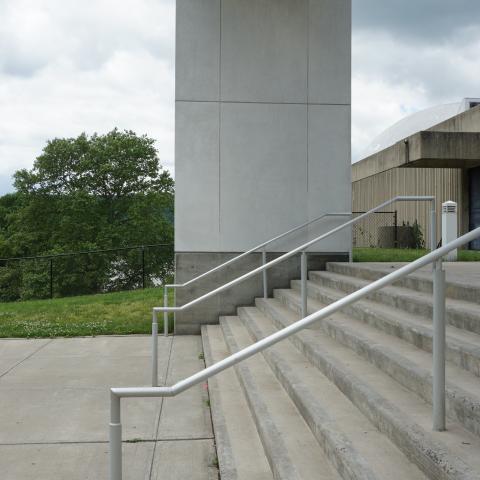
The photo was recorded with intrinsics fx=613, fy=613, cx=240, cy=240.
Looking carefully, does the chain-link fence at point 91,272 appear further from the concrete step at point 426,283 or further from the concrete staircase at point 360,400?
the concrete staircase at point 360,400

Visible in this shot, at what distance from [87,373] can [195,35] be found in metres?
5.93

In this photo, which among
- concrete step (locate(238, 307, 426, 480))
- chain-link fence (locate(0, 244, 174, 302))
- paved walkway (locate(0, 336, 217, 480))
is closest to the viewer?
concrete step (locate(238, 307, 426, 480))

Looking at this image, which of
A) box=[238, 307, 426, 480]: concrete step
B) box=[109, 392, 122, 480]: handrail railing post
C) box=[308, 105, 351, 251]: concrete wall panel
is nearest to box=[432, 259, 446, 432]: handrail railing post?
box=[238, 307, 426, 480]: concrete step

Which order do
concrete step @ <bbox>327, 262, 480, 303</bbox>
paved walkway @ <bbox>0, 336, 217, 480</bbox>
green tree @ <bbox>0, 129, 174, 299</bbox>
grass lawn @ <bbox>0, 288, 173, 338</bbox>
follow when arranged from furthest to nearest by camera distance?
green tree @ <bbox>0, 129, 174, 299</bbox>, grass lawn @ <bbox>0, 288, 173, 338</bbox>, concrete step @ <bbox>327, 262, 480, 303</bbox>, paved walkway @ <bbox>0, 336, 217, 480</bbox>

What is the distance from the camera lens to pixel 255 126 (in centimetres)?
1034

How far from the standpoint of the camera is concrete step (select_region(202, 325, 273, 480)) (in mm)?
3727

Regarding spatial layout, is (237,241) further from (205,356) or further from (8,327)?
(8,327)

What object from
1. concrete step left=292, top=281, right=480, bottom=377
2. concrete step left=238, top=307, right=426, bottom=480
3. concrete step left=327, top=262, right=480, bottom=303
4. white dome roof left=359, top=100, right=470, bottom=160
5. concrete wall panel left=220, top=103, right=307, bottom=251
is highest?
white dome roof left=359, top=100, right=470, bottom=160

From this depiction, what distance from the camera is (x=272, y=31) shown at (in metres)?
10.3

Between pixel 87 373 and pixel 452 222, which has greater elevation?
pixel 452 222

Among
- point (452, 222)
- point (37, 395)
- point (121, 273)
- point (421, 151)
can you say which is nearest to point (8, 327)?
point (37, 395)

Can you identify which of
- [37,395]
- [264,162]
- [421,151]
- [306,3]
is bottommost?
[37,395]

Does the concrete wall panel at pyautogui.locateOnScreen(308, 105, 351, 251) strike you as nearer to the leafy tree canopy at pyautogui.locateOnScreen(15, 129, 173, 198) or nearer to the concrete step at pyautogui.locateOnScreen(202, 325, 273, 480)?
the concrete step at pyautogui.locateOnScreen(202, 325, 273, 480)

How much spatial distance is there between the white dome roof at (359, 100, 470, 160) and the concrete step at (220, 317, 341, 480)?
32699 mm
